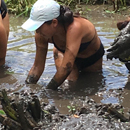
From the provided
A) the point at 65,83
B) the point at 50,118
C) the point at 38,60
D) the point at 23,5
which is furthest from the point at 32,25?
the point at 23,5

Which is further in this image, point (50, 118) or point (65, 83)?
point (65, 83)

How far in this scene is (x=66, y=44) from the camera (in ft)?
11.1

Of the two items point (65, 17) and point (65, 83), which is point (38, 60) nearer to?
point (65, 83)

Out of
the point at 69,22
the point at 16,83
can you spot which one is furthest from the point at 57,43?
the point at 16,83

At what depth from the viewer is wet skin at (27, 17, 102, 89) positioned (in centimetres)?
336

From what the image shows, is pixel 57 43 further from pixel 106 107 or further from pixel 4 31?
pixel 106 107

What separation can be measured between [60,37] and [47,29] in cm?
33

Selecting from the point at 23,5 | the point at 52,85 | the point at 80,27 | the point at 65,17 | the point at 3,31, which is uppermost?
the point at 65,17

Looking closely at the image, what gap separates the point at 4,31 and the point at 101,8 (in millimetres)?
4092

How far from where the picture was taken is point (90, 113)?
259cm

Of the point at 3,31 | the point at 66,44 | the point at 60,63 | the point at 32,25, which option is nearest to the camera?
the point at 32,25

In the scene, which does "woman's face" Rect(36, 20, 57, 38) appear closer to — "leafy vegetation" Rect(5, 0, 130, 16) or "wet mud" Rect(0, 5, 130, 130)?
"wet mud" Rect(0, 5, 130, 130)

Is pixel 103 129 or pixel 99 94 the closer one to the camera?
pixel 103 129

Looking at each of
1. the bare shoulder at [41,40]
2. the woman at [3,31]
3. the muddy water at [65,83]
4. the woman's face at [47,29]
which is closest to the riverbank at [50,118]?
the muddy water at [65,83]
